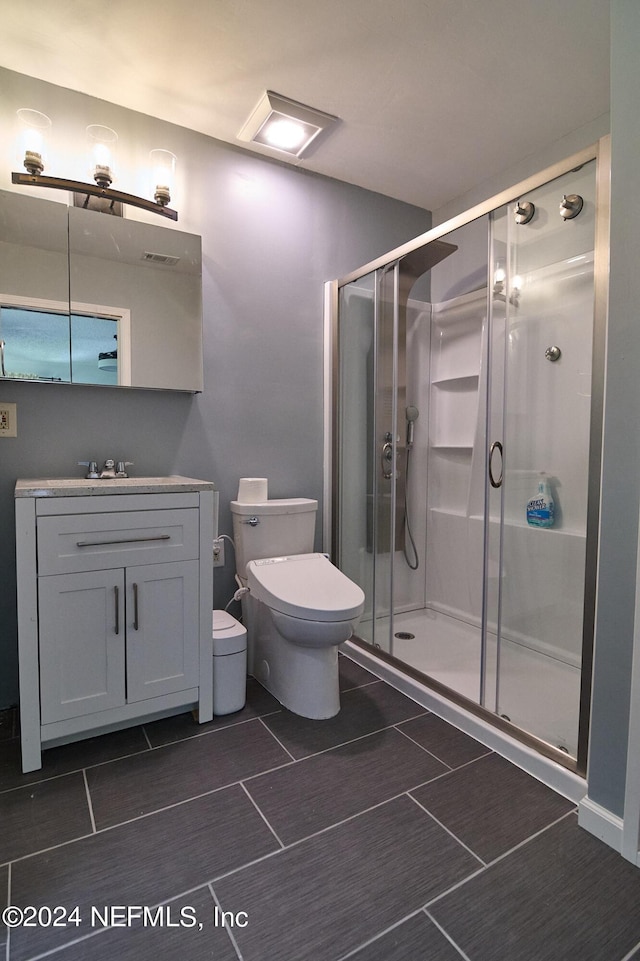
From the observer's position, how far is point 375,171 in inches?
98.6

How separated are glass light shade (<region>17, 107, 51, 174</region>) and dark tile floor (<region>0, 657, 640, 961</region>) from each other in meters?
2.05

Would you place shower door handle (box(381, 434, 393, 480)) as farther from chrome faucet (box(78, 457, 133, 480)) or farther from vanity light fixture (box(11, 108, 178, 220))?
vanity light fixture (box(11, 108, 178, 220))

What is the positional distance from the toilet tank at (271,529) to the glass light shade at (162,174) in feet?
4.29

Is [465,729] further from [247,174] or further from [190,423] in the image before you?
[247,174]

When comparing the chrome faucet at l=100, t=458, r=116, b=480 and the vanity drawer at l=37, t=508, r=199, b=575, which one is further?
the chrome faucet at l=100, t=458, r=116, b=480

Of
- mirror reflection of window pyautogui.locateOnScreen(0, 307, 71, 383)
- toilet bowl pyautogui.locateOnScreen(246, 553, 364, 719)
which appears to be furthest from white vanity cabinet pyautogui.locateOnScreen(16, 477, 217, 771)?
mirror reflection of window pyautogui.locateOnScreen(0, 307, 71, 383)

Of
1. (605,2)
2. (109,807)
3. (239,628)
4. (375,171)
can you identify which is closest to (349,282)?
(375,171)

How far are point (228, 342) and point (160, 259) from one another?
44 centimetres

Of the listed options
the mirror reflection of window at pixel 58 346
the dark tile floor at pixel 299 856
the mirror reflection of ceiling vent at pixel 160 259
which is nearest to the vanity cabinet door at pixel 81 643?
the dark tile floor at pixel 299 856

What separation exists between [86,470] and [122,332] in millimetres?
578

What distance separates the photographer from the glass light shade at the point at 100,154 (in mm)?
1940

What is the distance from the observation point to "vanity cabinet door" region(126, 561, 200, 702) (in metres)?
1.66

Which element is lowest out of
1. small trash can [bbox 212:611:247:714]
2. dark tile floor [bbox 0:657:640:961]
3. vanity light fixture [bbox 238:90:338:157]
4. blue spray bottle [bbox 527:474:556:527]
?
dark tile floor [bbox 0:657:640:961]

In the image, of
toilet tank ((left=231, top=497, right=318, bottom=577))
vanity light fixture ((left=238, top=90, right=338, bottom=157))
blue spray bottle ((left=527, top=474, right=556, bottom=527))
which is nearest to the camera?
vanity light fixture ((left=238, top=90, right=338, bottom=157))
